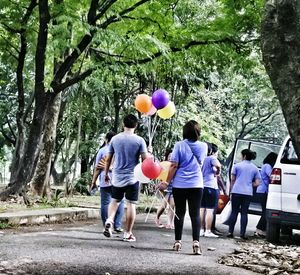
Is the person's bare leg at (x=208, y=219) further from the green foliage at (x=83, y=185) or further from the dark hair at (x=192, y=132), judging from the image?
the green foliage at (x=83, y=185)

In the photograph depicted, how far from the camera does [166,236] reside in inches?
360

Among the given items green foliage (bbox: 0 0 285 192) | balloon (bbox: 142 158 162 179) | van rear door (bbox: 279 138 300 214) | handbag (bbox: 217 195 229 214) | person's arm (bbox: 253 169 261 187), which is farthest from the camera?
green foliage (bbox: 0 0 285 192)

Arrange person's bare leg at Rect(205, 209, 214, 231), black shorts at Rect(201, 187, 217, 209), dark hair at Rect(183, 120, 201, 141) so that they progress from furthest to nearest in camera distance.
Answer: person's bare leg at Rect(205, 209, 214, 231) < black shorts at Rect(201, 187, 217, 209) < dark hair at Rect(183, 120, 201, 141)

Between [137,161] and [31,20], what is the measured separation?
653 centimetres

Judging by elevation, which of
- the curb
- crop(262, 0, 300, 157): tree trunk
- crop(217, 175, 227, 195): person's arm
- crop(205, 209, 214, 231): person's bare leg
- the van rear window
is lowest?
the curb

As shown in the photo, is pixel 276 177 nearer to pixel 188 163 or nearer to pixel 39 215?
pixel 188 163

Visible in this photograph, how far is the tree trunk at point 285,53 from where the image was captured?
4500 mm

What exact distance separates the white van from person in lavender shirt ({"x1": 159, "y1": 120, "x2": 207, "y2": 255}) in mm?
1854

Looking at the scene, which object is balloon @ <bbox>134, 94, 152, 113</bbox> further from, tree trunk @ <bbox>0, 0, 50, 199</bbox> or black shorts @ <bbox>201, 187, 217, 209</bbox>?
tree trunk @ <bbox>0, 0, 50, 199</bbox>

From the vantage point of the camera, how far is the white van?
8.54 metres

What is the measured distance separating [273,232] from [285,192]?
918mm

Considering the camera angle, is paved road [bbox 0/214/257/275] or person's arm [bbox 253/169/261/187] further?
person's arm [bbox 253/169/261/187]

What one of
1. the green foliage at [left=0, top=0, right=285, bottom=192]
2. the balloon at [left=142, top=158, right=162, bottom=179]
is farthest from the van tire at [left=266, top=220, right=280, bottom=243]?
the green foliage at [left=0, top=0, right=285, bottom=192]

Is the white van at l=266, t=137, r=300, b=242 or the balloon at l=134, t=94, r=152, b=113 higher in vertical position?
the balloon at l=134, t=94, r=152, b=113
